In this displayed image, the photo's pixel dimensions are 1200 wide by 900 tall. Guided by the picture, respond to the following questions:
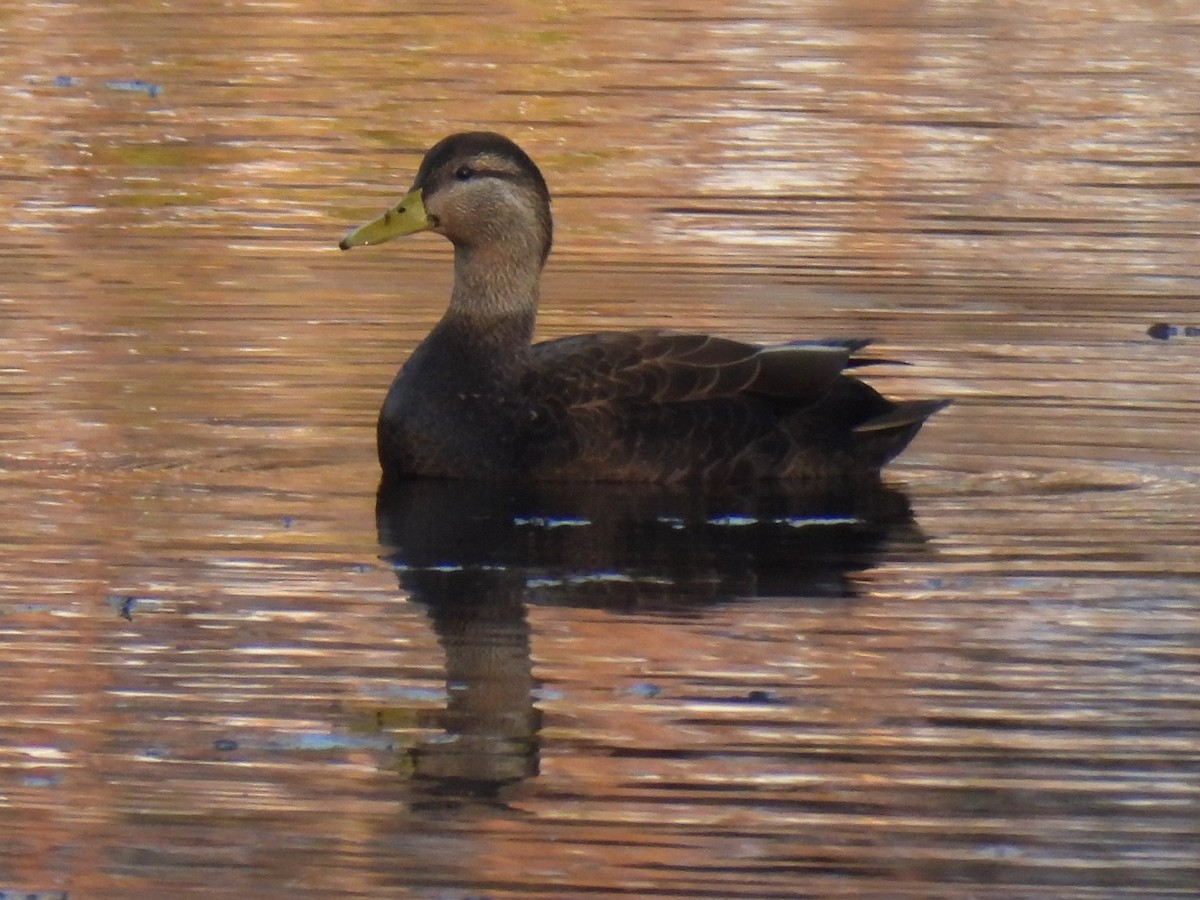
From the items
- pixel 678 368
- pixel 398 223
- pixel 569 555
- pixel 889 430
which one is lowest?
pixel 889 430

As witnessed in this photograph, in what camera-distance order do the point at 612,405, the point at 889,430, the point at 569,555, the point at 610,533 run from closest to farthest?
1. the point at 569,555
2. the point at 610,533
3. the point at 612,405
4. the point at 889,430

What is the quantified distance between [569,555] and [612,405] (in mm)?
1150

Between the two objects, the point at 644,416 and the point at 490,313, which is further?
the point at 490,313

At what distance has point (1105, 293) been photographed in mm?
13633

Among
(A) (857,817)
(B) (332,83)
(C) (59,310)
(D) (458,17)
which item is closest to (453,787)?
(A) (857,817)

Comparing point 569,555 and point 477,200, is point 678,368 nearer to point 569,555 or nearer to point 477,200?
point 477,200

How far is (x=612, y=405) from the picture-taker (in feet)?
33.9

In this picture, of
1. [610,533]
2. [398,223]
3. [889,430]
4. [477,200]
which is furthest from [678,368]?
[398,223]

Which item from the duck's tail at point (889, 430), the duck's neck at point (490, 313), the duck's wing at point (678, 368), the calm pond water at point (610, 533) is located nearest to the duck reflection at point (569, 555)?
the calm pond water at point (610, 533)

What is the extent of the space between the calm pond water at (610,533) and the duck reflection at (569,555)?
25 millimetres

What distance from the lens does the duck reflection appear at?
7.76 metres

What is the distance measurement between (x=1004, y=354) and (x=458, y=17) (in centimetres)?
1054

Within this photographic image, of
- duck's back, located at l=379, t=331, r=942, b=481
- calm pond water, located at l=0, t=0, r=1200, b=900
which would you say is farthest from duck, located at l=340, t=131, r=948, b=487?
calm pond water, located at l=0, t=0, r=1200, b=900

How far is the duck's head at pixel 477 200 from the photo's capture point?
10883mm
